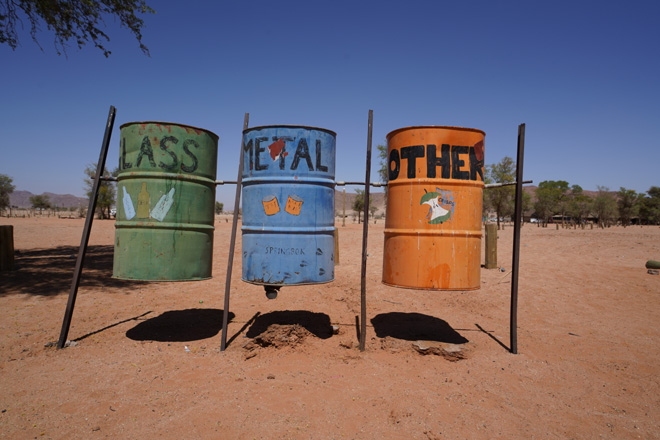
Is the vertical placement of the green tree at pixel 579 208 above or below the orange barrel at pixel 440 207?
above

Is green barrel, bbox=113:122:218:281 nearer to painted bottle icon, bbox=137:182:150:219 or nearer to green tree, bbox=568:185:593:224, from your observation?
painted bottle icon, bbox=137:182:150:219

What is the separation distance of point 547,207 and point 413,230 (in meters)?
66.7

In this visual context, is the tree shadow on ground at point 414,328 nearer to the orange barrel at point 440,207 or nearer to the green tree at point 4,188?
the orange barrel at point 440,207

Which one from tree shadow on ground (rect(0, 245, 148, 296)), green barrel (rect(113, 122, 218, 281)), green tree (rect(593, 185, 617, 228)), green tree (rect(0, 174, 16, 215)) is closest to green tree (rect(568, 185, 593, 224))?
green tree (rect(593, 185, 617, 228))

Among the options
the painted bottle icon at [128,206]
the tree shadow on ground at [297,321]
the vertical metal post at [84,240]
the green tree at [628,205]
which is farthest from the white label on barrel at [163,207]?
the green tree at [628,205]

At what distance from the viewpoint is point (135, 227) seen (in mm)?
4098

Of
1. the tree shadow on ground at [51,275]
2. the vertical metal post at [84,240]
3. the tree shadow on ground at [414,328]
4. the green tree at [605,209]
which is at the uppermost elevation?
the green tree at [605,209]

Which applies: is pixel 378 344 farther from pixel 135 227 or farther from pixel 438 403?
pixel 135 227

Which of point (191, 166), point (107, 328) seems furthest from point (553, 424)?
point (107, 328)

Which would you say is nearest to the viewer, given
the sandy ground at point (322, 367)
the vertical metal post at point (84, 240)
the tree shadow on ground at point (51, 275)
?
the sandy ground at point (322, 367)

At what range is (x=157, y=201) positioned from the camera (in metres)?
4.07

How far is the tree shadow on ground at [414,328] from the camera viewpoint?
488 cm

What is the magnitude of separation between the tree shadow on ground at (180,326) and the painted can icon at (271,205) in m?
2.06

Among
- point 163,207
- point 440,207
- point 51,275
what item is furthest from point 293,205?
point 51,275
